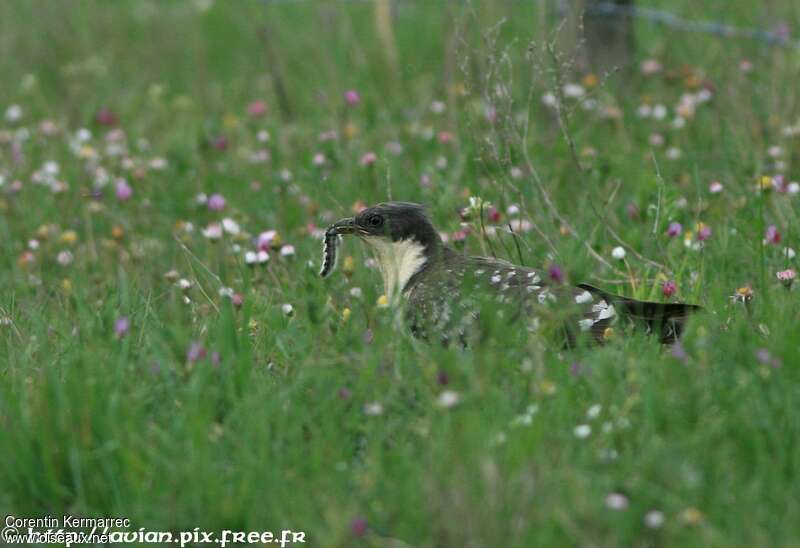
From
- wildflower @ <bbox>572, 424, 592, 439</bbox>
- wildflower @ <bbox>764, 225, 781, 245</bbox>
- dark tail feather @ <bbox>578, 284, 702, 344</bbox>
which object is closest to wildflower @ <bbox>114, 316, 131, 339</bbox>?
wildflower @ <bbox>572, 424, 592, 439</bbox>

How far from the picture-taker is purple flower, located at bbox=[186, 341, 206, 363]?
3838mm

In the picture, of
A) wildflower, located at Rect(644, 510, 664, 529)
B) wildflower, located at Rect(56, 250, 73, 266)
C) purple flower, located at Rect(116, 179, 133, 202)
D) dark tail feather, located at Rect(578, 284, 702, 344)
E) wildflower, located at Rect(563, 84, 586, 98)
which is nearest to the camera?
wildflower, located at Rect(644, 510, 664, 529)

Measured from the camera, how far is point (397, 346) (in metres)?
4.05

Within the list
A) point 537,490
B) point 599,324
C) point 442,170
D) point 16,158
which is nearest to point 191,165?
point 16,158

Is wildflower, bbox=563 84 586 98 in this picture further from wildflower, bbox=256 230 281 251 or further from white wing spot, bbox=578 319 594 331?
white wing spot, bbox=578 319 594 331

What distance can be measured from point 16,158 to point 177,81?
2.56 meters

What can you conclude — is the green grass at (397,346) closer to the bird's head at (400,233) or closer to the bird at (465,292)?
the bird at (465,292)

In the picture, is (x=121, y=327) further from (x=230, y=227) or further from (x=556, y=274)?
(x=230, y=227)

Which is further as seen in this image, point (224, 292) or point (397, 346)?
point (224, 292)

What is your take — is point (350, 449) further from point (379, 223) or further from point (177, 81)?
point (177, 81)

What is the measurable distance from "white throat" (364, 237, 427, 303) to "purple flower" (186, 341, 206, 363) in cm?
136

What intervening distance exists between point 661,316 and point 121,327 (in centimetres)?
173

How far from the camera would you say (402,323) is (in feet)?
13.8

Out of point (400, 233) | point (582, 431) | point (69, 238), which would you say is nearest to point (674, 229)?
point (400, 233)
